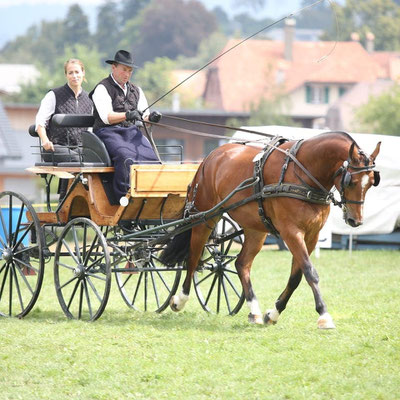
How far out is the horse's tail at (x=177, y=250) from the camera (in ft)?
33.1

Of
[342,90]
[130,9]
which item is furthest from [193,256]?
[130,9]

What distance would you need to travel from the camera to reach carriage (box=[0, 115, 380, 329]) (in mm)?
8773

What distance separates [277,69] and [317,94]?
4.22 metres

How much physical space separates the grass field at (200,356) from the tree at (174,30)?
121m

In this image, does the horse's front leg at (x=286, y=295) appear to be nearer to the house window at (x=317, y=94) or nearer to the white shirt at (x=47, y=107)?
the white shirt at (x=47, y=107)

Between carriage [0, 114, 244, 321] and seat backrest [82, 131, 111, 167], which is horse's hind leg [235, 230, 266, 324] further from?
seat backrest [82, 131, 111, 167]

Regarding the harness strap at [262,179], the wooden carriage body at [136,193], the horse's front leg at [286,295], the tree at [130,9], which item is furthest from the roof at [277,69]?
the horse's front leg at [286,295]

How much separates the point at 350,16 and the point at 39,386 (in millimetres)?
116330

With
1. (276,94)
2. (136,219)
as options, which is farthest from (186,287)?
(276,94)

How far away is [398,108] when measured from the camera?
5531cm

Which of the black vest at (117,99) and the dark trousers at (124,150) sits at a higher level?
the black vest at (117,99)

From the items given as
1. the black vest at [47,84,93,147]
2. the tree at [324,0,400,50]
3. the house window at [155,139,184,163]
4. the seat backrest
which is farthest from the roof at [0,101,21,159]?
the tree at [324,0,400,50]

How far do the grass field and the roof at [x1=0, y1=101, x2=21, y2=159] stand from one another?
40916mm

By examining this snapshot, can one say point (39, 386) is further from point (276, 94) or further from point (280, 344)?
point (276, 94)
